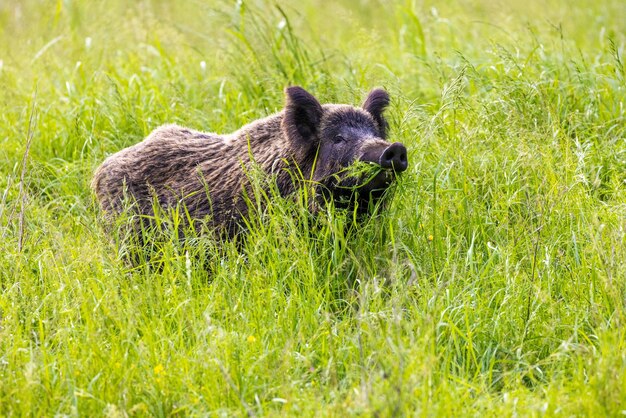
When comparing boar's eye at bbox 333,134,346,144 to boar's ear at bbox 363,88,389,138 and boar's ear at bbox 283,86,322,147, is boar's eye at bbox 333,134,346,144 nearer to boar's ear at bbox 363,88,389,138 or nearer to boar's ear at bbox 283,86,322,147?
boar's ear at bbox 283,86,322,147

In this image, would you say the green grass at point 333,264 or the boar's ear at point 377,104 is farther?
the boar's ear at point 377,104

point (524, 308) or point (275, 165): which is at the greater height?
point (275, 165)

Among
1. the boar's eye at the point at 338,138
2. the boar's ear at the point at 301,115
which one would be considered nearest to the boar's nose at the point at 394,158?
the boar's eye at the point at 338,138

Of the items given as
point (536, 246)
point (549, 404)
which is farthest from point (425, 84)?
point (549, 404)

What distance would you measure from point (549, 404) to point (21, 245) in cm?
290

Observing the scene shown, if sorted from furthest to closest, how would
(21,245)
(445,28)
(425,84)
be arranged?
(445,28)
(425,84)
(21,245)

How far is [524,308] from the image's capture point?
424 centimetres

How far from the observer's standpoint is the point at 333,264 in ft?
15.7

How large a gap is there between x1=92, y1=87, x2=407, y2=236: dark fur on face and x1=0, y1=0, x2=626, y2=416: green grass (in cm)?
22

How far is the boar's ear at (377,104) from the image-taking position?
5566 millimetres

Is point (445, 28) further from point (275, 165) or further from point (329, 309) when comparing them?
point (329, 309)

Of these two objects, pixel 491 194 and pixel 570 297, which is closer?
pixel 570 297

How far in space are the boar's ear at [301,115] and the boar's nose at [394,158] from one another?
2.18ft

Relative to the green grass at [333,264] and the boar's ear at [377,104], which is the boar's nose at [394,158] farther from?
the boar's ear at [377,104]
